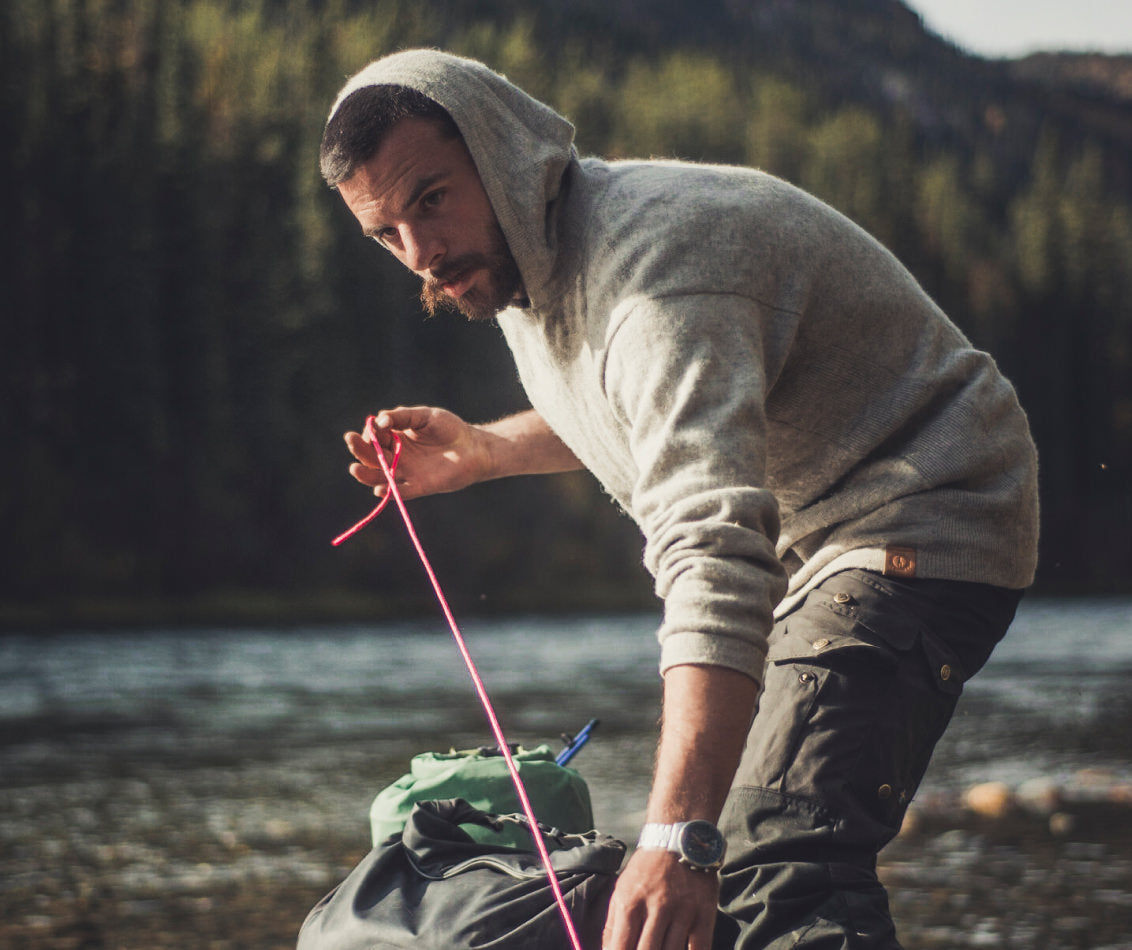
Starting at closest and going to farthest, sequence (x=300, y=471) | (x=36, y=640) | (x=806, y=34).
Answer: (x=36, y=640), (x=300, y=471), (x=806, y=34)

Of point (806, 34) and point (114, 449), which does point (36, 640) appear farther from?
point (806, 34)

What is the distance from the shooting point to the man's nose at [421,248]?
7.87 feet

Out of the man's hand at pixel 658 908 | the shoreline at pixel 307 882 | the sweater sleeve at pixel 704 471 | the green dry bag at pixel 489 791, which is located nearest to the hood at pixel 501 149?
the sweater sleeve at pixel 704 471

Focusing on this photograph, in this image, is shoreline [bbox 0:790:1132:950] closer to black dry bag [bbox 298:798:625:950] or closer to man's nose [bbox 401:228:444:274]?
black dry bag [bbox 298:798:625:950]

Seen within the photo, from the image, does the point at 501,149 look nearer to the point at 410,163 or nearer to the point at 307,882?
the point at 410,163

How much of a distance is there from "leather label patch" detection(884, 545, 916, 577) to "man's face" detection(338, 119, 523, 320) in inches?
30.1

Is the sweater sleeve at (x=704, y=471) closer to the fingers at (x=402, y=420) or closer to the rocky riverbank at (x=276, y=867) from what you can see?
the fingers at (x=402, y=420)

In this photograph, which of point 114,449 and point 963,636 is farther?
point 114,449

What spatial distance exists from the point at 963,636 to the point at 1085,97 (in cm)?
20761

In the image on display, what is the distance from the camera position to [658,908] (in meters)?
1.89

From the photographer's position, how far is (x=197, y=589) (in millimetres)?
32750

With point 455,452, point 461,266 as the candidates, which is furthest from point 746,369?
point 455,452

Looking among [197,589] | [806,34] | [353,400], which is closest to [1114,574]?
[353,400]

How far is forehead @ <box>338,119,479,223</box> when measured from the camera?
92.0 inches
